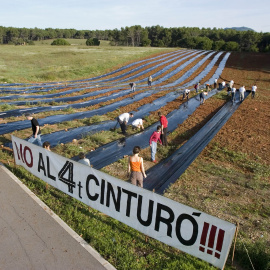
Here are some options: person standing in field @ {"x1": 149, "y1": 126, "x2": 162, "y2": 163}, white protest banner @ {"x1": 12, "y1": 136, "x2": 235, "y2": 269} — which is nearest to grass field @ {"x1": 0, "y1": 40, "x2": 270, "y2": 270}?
white protest banner @ {"x1": 12, "y1": 136, "x2": 235, "y2": 269}

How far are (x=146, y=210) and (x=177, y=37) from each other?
111 metres

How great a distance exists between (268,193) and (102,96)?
1750cm

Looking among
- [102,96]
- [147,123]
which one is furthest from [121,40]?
[147,123]

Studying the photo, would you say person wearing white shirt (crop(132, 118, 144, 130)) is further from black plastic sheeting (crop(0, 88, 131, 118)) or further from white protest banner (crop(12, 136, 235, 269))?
black plastic sheeting (crop(0, 88, 131, 118))

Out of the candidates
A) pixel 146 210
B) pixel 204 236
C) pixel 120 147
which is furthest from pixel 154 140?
pixel 204 236

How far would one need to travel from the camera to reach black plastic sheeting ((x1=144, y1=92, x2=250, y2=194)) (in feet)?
29.0

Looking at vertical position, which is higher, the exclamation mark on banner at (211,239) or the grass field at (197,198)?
the exclamation mark on banner at (211,239)

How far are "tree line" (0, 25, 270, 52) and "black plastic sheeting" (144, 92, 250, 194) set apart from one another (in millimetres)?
71029

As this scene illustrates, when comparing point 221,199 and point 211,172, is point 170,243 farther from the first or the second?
point 211,172

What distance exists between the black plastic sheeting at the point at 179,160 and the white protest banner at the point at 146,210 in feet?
8.61

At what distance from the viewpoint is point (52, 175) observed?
7.30m

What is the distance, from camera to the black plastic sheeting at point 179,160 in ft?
29.0

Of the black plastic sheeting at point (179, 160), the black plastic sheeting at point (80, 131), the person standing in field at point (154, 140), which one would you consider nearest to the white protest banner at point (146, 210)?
the black plastic sheeting at point (179, 160)

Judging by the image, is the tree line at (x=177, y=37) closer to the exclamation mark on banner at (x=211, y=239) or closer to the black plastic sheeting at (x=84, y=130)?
the black plastic sheeting at (x=84, y=130)
